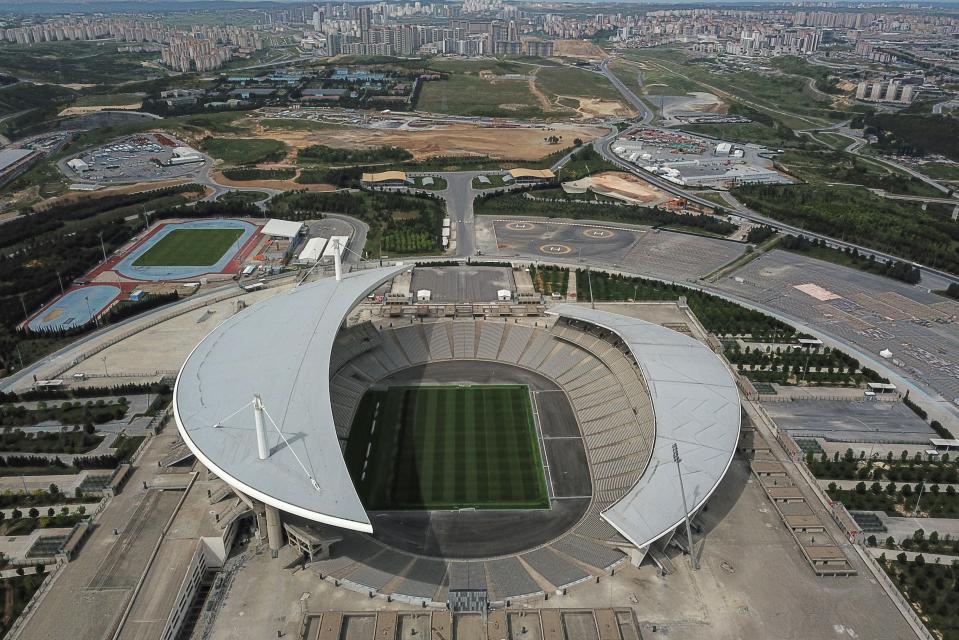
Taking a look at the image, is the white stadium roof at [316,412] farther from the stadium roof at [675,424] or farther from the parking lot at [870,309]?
the parking lot at [870,309]

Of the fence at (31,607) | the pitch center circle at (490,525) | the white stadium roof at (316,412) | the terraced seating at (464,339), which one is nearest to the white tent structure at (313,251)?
the white stadium roof at (316,412)

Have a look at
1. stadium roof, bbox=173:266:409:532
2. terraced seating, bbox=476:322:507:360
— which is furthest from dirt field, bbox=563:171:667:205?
stadium roof, bbox=173:266:409:532

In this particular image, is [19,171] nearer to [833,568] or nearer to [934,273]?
[833,568]

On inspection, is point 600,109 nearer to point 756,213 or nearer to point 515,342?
point 756,213

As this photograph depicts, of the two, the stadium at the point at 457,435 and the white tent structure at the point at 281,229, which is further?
the white tent structure at the point at 281,229

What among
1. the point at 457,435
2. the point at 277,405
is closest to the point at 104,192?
the point at 277,405

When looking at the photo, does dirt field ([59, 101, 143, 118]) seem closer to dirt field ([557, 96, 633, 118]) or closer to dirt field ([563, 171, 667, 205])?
dirt field ([557, 96, 633, 118])
